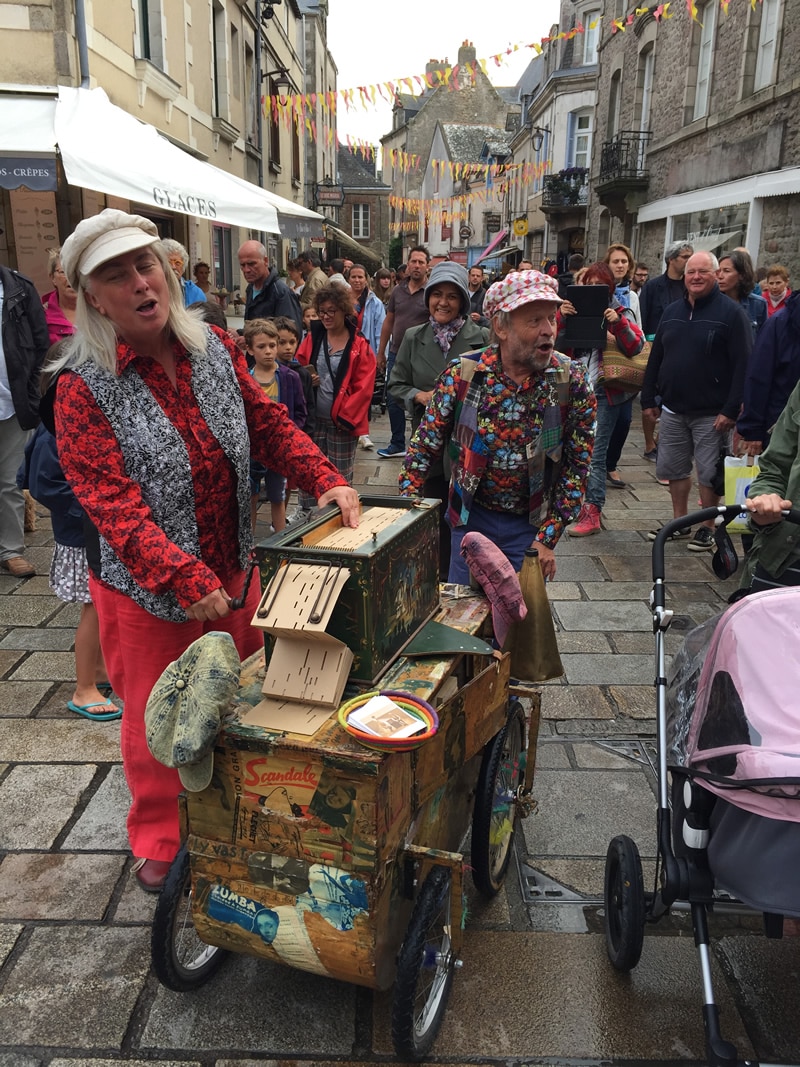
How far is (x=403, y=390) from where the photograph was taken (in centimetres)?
494

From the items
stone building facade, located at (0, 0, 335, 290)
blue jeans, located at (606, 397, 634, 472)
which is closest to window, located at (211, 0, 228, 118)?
stone building facade, located at (0, 0, 335, 290)

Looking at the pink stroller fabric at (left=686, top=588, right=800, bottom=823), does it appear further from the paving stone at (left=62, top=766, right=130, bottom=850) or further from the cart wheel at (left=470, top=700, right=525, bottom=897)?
the paving stone at (left=62, top=766, right=130, bottom=850)

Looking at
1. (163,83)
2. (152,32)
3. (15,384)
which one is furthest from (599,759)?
(152,32)

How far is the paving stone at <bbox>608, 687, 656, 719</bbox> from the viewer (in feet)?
12.8

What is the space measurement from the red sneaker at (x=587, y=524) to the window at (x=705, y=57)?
1276 cm

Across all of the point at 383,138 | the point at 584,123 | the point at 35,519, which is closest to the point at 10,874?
the point at 35,519

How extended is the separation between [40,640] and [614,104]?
2274cm

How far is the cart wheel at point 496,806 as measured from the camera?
2504 mm

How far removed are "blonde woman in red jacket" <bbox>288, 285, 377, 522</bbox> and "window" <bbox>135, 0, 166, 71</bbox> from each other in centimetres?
824

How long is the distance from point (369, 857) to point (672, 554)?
191 inches

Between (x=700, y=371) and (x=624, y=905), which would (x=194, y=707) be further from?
(x=700, y=371)

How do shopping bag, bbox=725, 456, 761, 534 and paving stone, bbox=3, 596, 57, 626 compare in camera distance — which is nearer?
shopping bag, bbox=725, 456, 761, 534

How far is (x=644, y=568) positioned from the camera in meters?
5.89

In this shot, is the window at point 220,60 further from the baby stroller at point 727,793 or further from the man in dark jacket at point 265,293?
the baby stroller at point 727,793
